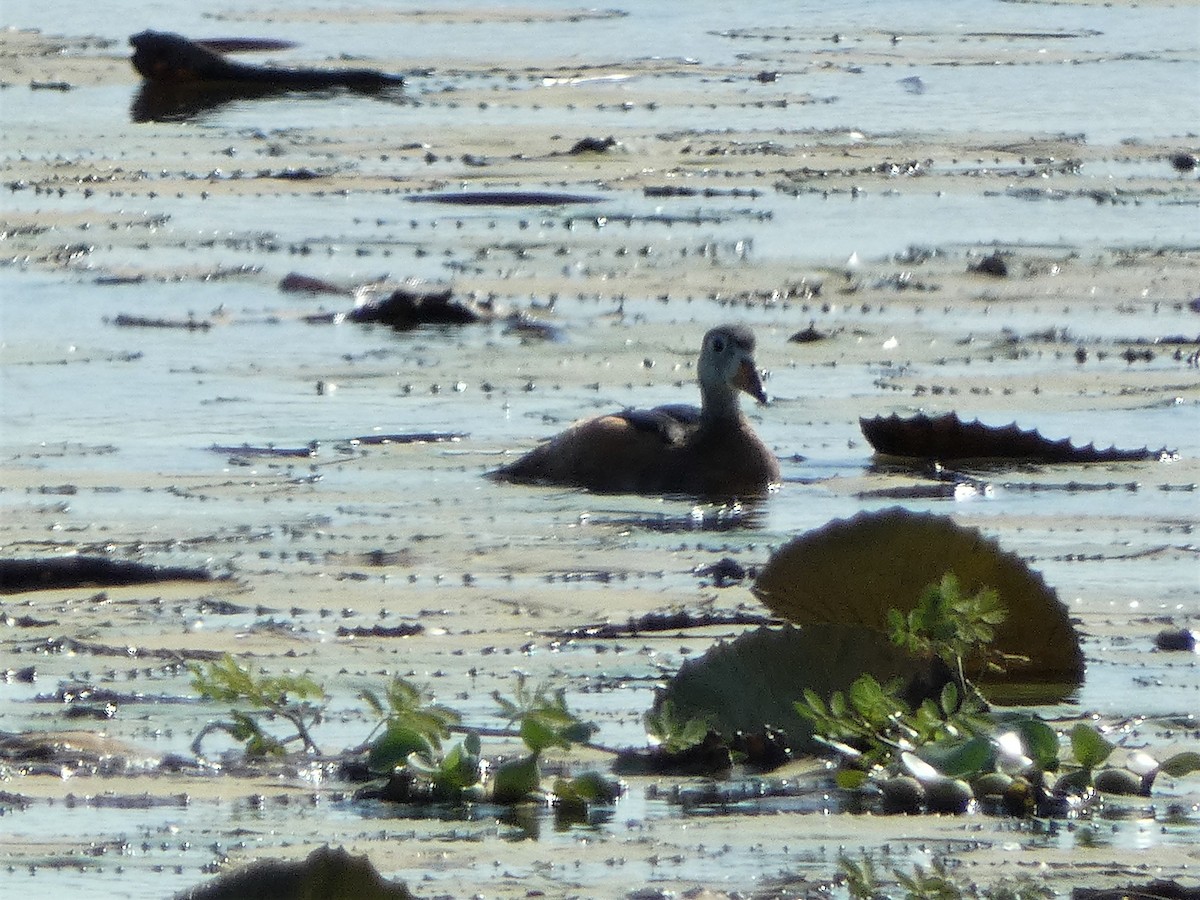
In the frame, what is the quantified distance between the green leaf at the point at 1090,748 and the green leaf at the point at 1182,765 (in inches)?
3.5

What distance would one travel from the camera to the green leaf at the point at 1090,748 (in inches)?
176

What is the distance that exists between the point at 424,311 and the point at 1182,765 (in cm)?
688

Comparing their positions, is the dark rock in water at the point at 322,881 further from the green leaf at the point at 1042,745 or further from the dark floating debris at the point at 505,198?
the dark floating debris at the point at 505,198

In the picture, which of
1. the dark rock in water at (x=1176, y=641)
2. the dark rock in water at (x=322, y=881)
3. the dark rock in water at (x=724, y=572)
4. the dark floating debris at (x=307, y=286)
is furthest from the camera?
the dark floating debris at (x=307, y=286)

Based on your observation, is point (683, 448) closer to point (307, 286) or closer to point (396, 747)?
point (307, 286)

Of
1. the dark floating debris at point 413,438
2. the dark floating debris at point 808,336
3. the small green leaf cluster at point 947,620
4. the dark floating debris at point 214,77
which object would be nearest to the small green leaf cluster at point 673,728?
the small green leaf cluster at point 947,620

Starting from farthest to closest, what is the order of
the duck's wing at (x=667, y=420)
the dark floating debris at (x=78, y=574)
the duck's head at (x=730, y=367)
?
the duck's head at (x=730, y=367) → the duck's wing at (x=667, y=420) → the dark floating debris at (x=78, y=574)

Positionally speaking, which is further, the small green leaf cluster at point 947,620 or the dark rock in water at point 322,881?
the small green leaf cluster at point 947,620

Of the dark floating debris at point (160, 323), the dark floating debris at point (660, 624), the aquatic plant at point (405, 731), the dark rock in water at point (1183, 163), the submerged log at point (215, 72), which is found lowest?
the dark floating debris at point (160, 323)

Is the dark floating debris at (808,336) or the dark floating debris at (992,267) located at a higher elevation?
the dark floating debris at (992,267)

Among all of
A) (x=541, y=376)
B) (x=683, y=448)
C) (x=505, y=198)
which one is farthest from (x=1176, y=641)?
(x=505, y=198)

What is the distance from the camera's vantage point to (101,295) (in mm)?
11672

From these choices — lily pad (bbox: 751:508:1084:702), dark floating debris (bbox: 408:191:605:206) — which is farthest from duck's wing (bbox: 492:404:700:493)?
dark floating debris (bbox: 408:191:605:206)

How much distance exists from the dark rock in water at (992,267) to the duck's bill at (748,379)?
10.3 ft
